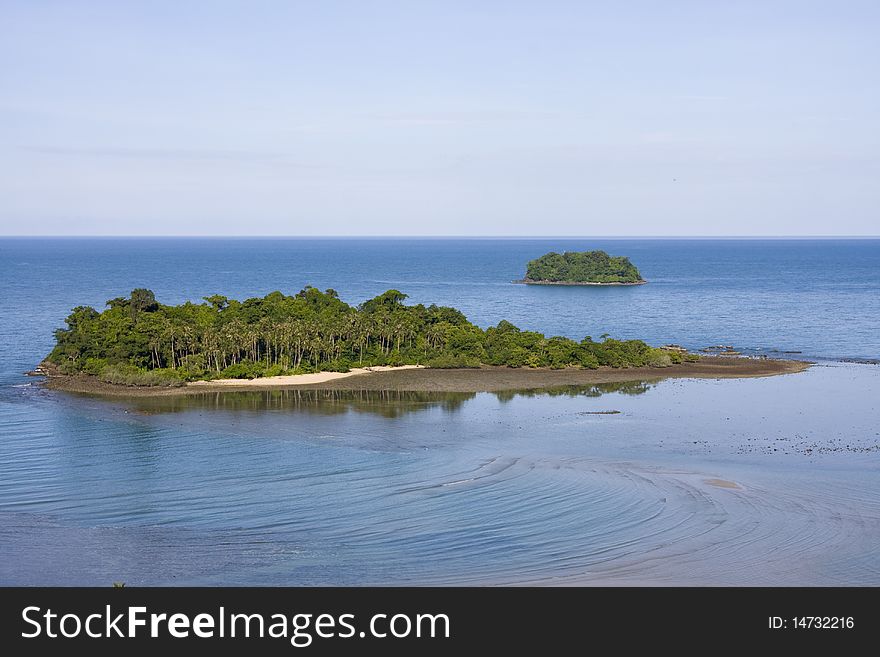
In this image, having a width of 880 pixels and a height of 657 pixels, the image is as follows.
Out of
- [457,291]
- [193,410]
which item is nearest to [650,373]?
[193,410]

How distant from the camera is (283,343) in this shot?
8500 centimetres

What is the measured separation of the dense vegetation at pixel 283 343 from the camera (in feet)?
265

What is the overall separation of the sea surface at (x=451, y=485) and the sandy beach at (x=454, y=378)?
2759mm

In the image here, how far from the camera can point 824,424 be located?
64.0 meters

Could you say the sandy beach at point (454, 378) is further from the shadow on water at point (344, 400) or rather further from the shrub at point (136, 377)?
the shadow on water at point (344, 400)

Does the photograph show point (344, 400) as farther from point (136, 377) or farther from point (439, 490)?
point (439, 490)

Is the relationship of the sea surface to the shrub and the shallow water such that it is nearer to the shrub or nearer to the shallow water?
the shallow water

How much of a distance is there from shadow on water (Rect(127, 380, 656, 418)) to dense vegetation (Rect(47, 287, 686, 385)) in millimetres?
6432

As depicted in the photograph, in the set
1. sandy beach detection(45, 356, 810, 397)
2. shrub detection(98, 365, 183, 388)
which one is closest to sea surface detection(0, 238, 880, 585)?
sandy beach detection(45, 356, 810, 397)

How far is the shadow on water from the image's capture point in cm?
6950

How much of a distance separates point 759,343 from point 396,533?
7630cm

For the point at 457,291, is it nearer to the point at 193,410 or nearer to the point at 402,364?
the point at 402,364

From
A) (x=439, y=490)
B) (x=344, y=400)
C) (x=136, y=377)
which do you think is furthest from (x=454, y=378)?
(x=439, y=490)

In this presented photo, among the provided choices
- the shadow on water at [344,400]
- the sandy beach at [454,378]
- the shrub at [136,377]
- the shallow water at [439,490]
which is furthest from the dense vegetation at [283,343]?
the shallow water at [439,490]
